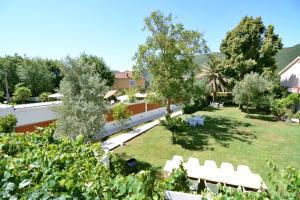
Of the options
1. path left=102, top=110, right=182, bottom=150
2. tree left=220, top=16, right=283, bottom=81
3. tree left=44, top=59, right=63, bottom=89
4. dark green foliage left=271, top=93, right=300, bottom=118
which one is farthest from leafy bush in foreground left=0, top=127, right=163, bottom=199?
tree left=44, top=59, right=63, bottom=89

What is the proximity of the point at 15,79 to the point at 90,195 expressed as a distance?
168 feet

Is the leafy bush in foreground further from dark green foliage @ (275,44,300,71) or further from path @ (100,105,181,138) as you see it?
dark green foliage @ (275,44,300,71)

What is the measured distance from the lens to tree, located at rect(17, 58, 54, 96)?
42.8 m

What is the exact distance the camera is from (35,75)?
4319 cm

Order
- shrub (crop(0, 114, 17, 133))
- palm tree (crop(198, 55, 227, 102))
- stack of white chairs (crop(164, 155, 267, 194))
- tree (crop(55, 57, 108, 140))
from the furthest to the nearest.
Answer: palm tree (crop(198, 55, 227, 102)) < shrub (crop(0, 114, 17, 133)) < tree (crop(55, 57, 108, 140)) < stack of white chairs (crop(164, 155, 267, 194))

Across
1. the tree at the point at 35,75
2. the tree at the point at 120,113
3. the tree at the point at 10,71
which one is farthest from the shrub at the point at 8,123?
the tree at the point at 10,71

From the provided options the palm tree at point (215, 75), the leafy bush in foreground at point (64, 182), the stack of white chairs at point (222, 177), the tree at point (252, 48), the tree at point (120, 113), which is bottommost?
the stack of white chairs at point (222, 177)

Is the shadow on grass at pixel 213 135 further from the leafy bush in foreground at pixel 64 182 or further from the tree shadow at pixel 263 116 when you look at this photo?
the leafy bush in foreground at pixel 64 182

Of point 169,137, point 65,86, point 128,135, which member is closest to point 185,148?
point 169,137

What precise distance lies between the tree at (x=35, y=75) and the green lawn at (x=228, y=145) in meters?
34.0

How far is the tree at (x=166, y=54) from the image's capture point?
20797 mm

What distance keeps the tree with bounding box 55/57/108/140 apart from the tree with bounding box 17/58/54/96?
36.9 metres

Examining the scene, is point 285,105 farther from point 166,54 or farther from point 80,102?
point 80,102

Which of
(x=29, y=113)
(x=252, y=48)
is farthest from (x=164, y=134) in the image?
(x=252, y=48)
